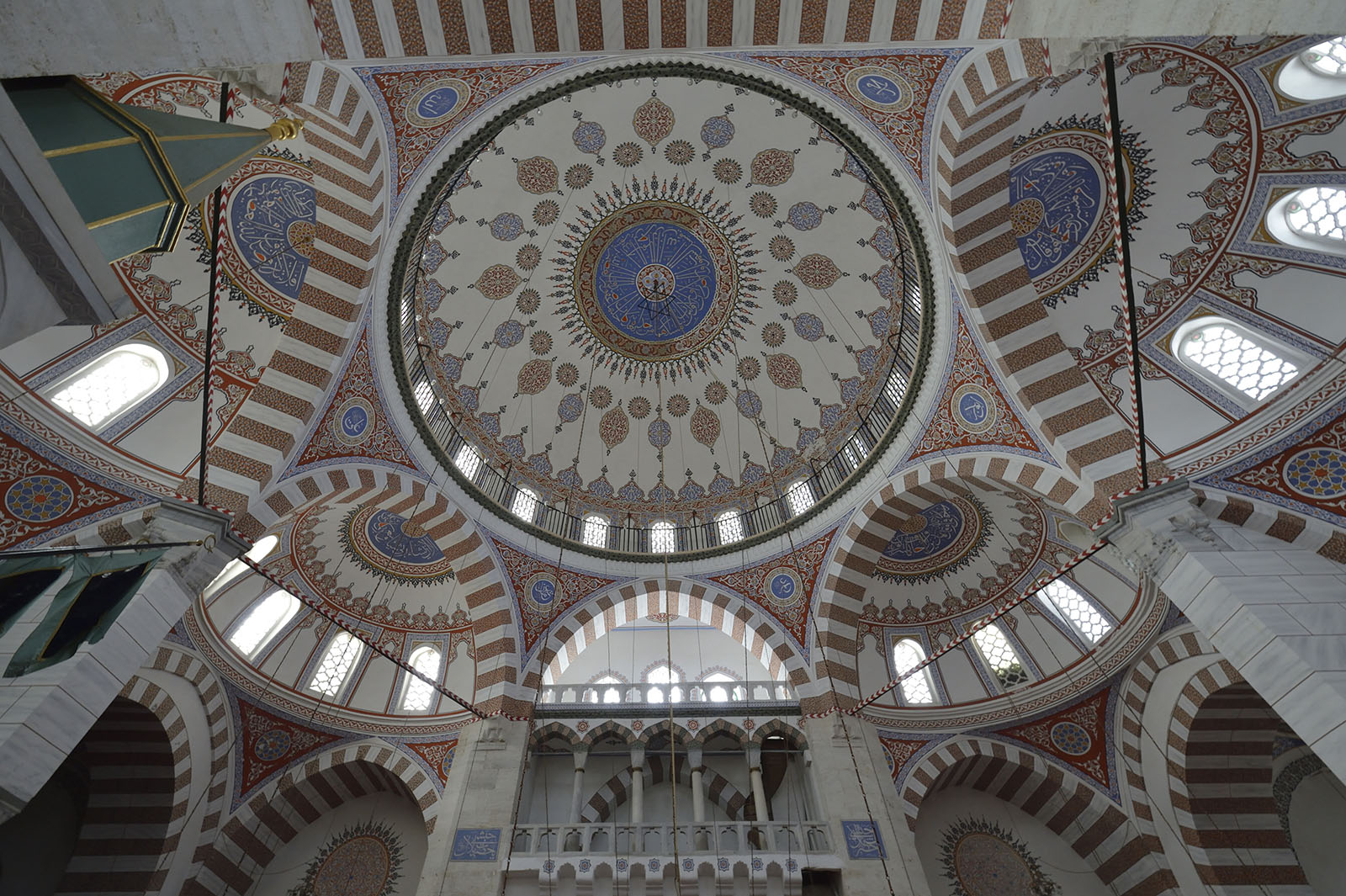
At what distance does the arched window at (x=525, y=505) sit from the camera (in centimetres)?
1150

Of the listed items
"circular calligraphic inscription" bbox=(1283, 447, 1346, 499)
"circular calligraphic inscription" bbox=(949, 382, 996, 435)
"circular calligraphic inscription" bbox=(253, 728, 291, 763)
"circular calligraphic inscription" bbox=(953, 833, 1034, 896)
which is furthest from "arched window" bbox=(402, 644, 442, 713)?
"circular calligraphic inscription" bbox=(1283, 447, 1346, 499)

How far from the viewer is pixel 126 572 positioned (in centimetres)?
496

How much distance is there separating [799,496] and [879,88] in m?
6.48

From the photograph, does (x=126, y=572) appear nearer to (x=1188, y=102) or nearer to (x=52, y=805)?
(x=52, y=805)

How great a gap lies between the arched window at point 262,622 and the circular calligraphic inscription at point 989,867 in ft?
34.7

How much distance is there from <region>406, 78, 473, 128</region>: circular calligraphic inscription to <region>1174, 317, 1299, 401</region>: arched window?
9.39 m

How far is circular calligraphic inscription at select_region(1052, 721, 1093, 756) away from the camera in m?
9.67

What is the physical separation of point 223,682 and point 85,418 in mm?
4351

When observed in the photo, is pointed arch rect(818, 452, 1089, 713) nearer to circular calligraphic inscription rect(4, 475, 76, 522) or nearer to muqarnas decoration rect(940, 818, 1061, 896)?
muqarnas decoration rect(940, 818, 1061, 896)

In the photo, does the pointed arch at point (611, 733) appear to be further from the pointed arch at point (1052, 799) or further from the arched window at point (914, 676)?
the arched window at point (914, 676)

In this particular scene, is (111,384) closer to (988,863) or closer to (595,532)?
(595,532)

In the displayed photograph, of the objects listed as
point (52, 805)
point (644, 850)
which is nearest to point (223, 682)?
point (52, 805)

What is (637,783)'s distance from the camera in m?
9.61

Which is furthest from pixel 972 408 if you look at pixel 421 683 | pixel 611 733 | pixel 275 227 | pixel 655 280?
pixel 421 683
